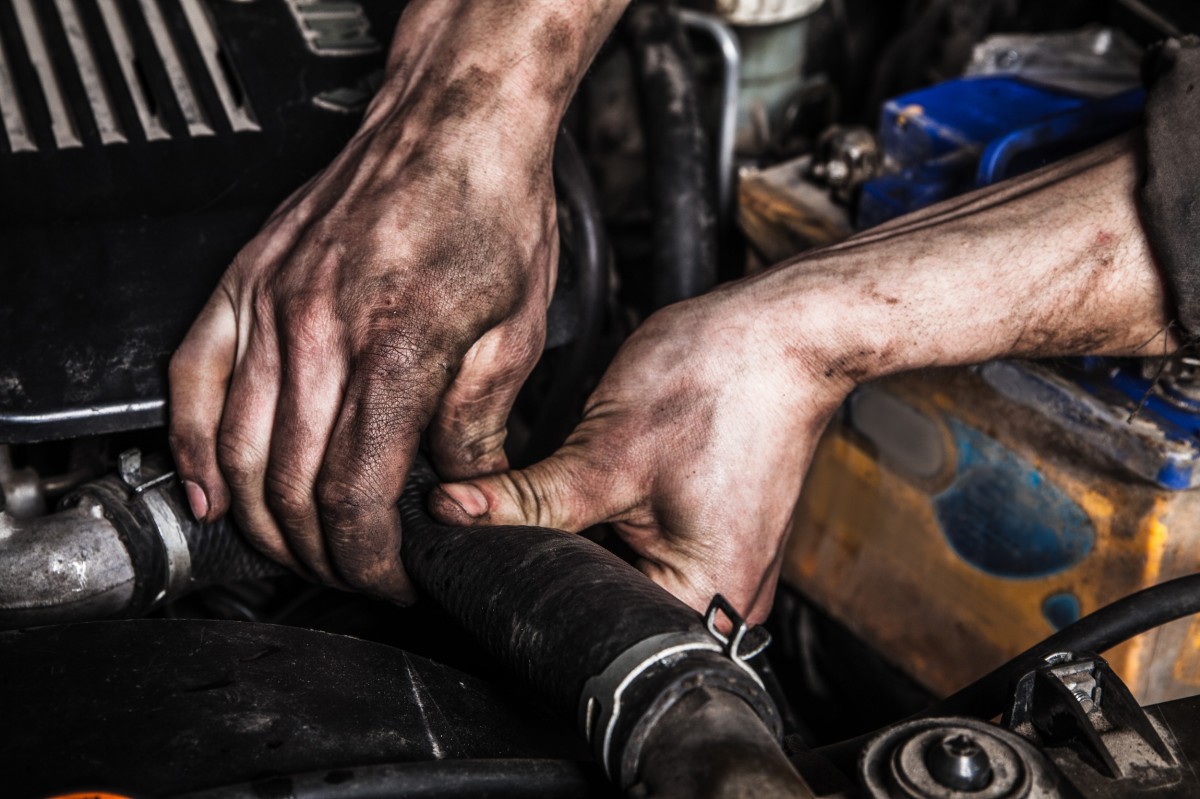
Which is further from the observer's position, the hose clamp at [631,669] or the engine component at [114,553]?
the engine component at [114,553]

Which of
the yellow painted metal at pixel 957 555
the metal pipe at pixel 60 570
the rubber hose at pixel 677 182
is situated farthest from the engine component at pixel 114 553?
the yellow painted metal at pixel 957 555

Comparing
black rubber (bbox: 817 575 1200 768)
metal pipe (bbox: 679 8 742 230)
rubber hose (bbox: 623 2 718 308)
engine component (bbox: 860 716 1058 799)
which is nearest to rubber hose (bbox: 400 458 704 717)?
engine component (bbox: 860 716 1058 799)

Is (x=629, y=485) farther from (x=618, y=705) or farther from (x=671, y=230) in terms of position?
(x=671, y=230)

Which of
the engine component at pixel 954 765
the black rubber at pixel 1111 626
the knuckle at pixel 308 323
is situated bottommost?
the black rubber at pixel 1111 626

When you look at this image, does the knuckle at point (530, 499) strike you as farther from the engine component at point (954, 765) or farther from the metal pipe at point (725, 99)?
the metal pipe at point (725, 99)

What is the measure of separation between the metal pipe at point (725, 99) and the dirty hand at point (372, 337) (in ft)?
1.91

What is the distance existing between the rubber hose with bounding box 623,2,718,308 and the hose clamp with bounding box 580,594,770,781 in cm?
69

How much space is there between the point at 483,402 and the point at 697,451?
0.54 feet

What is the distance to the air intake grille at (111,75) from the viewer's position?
0.96 metres

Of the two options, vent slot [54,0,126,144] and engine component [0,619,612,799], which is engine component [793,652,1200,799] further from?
vent slot [54,0,126,144]

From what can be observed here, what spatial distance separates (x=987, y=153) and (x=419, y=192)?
55 cm

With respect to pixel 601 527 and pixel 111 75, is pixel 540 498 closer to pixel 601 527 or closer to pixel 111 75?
pixel 601 527

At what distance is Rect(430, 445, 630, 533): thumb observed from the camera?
2.59ft

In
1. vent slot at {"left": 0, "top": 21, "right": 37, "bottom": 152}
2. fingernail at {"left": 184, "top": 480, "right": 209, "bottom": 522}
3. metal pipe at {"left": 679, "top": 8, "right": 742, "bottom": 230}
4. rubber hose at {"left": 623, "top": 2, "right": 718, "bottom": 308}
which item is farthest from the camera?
metal pipe at {"left": 679, "top": 8, "right": 742, "bottom": 230}
